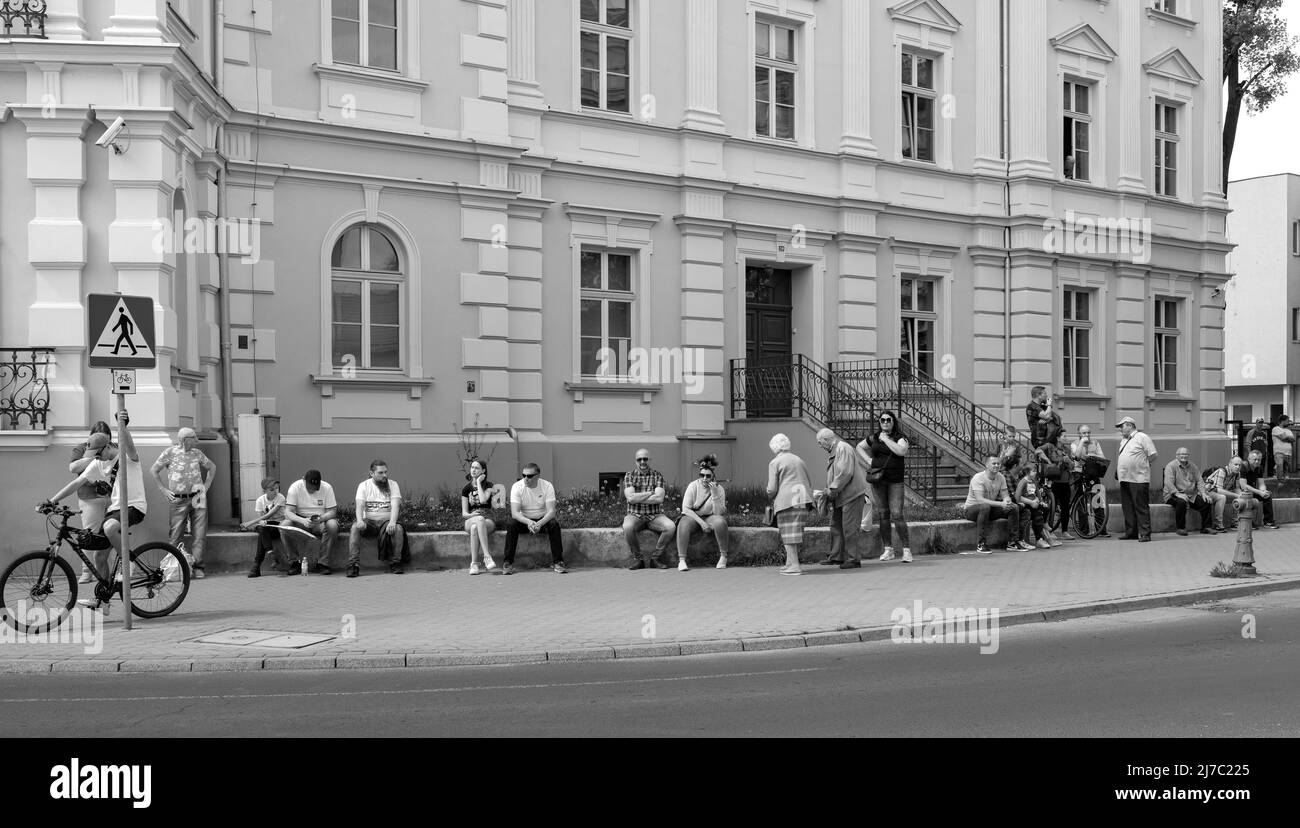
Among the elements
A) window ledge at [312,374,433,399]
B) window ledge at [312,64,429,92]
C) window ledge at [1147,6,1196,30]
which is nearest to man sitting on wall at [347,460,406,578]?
window ledge at [312,374,433,399]

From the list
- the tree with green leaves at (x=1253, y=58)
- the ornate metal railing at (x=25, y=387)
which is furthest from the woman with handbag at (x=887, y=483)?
the tree with green leaves at (x=1253, y=58)

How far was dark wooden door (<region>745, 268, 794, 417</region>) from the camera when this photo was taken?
72.4 feet

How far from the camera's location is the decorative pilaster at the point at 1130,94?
2845cm

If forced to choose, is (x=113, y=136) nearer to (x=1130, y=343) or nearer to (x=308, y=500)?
(x=308, y=500)

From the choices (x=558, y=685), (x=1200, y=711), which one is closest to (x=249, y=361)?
(x=558, y=685)

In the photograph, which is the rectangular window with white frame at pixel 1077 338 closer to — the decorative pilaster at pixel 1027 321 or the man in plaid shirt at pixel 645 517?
the decorative pilaster at pixel 1027 321

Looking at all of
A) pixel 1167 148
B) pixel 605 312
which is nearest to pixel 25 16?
pixel 605 312

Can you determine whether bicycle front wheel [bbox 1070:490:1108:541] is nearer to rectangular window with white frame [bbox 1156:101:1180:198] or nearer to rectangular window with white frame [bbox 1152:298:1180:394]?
rectangular window with white frame [bbox 1152:298:1180:394]

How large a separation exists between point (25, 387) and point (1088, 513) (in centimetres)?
1539

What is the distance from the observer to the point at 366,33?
1875cm

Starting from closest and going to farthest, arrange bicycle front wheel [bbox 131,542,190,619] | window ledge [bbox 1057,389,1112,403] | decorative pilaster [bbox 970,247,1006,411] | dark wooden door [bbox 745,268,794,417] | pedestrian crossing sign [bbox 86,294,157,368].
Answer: pedestrian crossing sign [bbox 86,294,157,368], bicycle front wheel [bbox 131,542,190,619], dark wooden door [bbox 745,268,794,417], decorative pilaster [bbox 970,247,1006,411], window ledge [bbox 1057,389,1112,403]

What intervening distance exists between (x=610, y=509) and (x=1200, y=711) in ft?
36.3

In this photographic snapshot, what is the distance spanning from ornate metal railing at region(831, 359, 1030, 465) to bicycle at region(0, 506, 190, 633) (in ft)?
44.6

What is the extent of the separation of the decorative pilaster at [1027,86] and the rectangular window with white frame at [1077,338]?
309 centimetres
